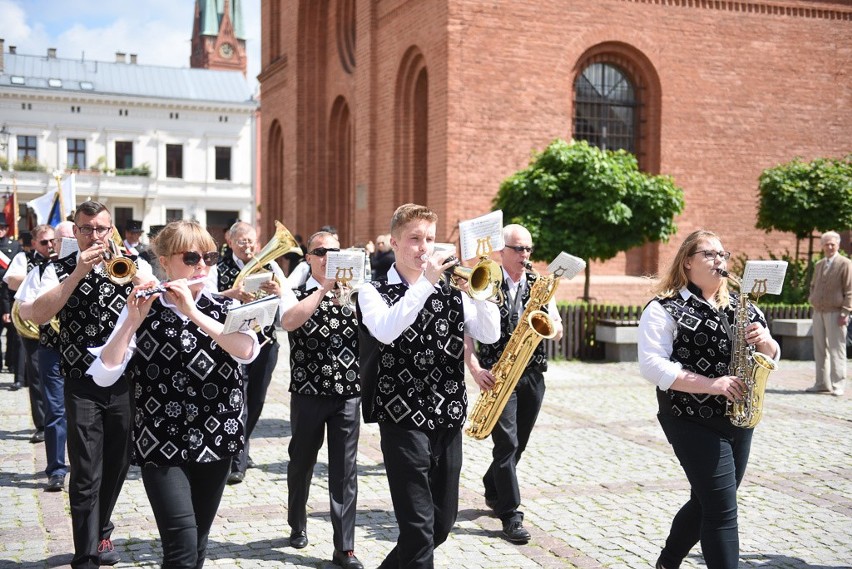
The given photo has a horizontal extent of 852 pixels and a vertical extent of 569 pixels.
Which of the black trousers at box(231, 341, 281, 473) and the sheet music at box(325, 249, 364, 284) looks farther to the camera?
the black trousers at box(231, 341, 281, 473)

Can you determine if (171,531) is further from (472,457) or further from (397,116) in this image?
(397,116)

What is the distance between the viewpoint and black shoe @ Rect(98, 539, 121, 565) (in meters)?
5.22

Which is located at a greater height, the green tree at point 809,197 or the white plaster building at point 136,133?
the white plaster building at point 136,133

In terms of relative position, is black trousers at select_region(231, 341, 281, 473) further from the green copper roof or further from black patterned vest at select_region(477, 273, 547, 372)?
the green copper roof

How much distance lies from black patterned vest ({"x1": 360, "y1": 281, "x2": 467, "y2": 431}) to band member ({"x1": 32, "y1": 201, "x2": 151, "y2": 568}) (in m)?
1.47

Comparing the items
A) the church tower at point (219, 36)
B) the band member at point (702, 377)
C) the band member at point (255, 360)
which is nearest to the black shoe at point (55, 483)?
the band member at point (255, 360)

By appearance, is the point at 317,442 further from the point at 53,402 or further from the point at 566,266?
the point at 53,402

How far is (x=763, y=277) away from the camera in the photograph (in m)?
4.60

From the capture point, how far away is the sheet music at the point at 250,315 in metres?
3.59

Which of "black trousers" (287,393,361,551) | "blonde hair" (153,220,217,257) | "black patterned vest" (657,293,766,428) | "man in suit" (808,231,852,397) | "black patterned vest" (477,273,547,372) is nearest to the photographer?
"blonde hair" (153,220,217,257)

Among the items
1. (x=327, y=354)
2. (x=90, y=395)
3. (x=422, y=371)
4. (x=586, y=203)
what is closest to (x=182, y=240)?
(x=422, y=371)

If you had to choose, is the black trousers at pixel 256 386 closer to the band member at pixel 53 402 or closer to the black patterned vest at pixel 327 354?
the band member at pixel 53 402

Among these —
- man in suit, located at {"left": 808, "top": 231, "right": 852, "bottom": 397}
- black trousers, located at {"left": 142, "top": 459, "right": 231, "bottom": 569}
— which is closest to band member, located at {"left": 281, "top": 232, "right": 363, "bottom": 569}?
black trousers, located at {"left": 142, "top": 459, "right": 231, "bottom": 569}

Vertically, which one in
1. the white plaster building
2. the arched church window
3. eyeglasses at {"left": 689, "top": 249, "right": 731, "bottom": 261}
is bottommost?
eyeglasses at {"left": 689, "top": 249, "right": 731, "bottom": 261}
